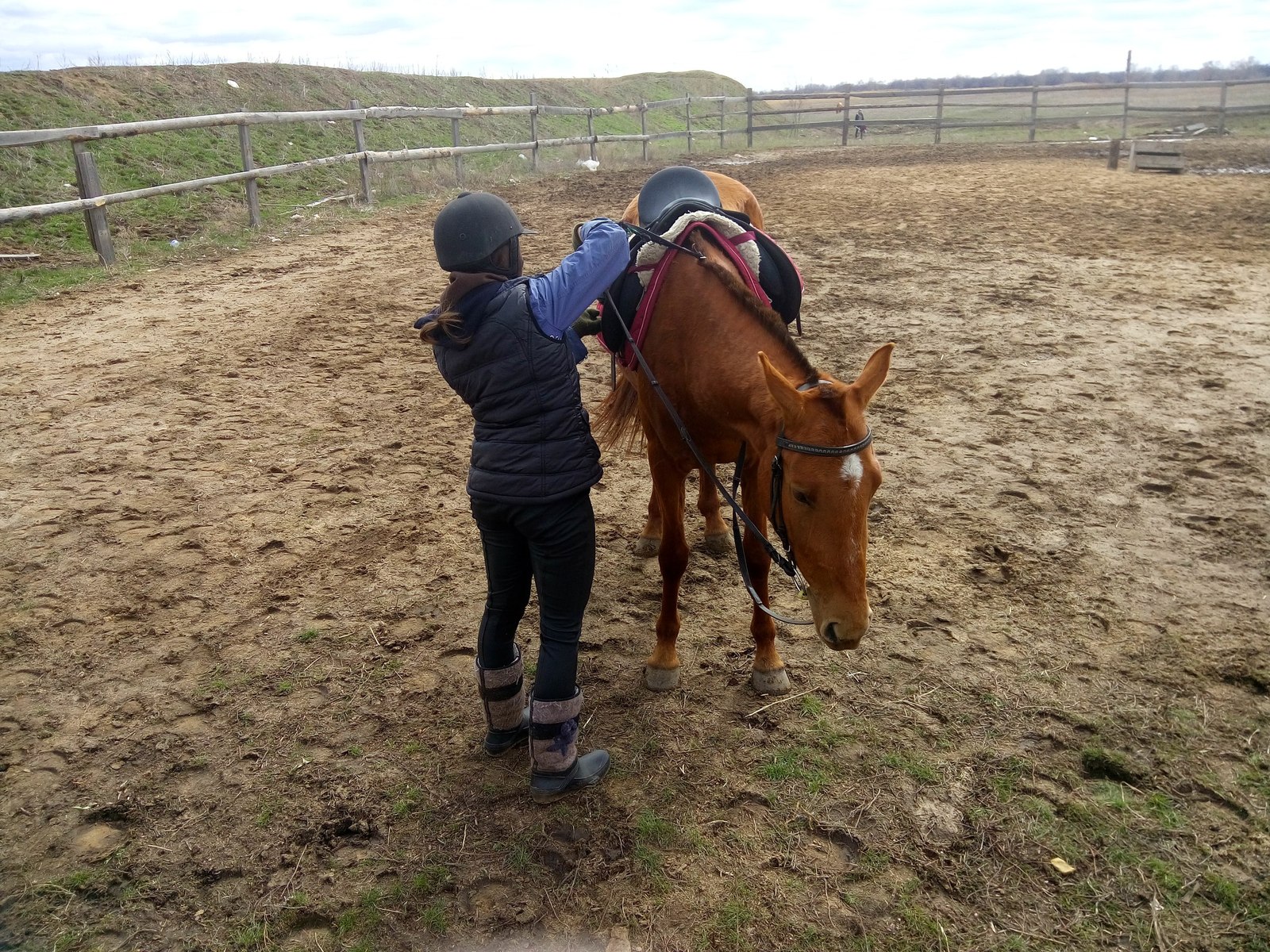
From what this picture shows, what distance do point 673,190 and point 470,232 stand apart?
79.5 inches

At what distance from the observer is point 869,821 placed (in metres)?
2.41

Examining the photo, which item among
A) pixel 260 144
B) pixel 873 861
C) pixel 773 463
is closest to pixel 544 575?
pixel 773 463

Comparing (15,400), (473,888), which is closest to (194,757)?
(473,888)

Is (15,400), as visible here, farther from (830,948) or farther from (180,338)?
(830,948)

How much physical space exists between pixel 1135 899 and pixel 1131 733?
693 millimetres

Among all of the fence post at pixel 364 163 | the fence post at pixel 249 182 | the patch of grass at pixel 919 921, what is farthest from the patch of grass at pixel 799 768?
the fence post at pixel 364 163

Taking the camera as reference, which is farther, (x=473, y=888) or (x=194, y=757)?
(x=194, y=757)

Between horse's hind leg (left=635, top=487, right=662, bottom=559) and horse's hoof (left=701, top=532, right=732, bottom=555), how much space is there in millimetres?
243

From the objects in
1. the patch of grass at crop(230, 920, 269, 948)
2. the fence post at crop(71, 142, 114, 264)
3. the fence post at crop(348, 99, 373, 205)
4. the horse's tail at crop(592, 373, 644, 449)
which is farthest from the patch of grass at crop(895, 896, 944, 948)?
the fence post at crop(348, 99, 373, 205)

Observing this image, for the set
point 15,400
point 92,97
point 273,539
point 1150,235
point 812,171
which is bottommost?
point 273,539

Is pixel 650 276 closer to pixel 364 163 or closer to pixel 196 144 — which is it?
pixel 364 163

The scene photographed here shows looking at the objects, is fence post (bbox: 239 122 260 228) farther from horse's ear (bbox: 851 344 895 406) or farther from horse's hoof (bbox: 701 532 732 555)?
horse's ear (bbox: 851 344 895 406)

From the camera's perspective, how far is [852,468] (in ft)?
7.09

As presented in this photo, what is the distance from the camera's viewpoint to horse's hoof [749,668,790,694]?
2.99 m
